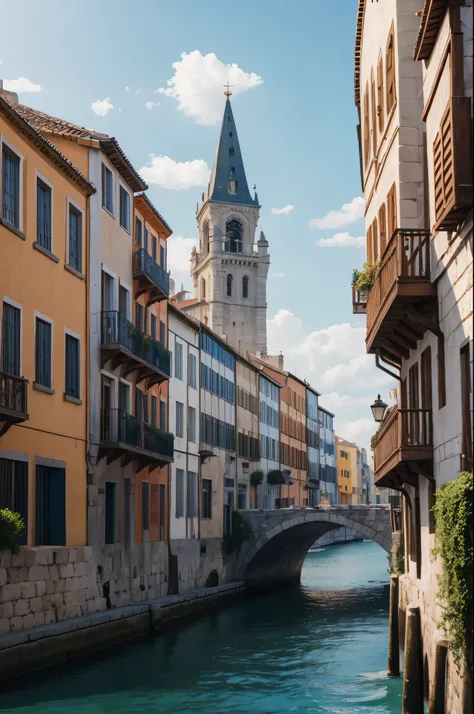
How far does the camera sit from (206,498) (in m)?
49.8

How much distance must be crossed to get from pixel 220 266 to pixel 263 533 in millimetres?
75913

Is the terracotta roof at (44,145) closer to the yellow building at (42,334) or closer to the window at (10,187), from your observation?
the yellow building at (42,334)

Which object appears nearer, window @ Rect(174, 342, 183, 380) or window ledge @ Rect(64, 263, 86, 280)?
window ledge @ Rect(64, 263, 86, 280)

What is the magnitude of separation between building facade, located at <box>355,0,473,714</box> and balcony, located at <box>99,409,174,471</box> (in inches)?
364

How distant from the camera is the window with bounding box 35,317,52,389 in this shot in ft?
89.0

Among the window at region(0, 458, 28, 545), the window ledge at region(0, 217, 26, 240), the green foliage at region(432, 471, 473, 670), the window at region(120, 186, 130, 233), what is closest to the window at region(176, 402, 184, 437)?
the window at region(120, 186, 130, 233)

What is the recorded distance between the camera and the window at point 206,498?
4920cm

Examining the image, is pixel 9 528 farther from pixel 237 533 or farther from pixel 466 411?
pixel 237 533

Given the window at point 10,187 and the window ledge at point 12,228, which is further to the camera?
the window at point 10,187

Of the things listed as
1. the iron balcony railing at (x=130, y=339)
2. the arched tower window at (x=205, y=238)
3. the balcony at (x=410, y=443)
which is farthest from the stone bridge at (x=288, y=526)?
the arched tower window at (x=205, y=238)

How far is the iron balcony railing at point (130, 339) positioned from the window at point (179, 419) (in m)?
7.00

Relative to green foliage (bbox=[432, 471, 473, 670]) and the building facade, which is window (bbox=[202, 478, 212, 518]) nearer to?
the building facade

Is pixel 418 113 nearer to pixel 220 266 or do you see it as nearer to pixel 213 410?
pixel 213 410

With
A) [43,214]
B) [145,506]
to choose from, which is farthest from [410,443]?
[145,506]
